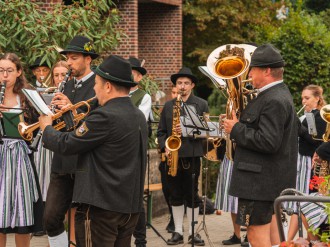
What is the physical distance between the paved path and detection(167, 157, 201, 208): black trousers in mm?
426

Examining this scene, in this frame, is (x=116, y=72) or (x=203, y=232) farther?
(x=203, y=232)

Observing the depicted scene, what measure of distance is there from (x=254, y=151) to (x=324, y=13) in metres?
23.9

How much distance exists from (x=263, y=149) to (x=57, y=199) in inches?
85.6

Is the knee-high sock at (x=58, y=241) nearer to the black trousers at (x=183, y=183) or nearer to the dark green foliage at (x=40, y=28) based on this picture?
the black trousers at (x=183, y=183)

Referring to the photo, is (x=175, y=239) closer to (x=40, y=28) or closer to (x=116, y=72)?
(x=40, y=28)

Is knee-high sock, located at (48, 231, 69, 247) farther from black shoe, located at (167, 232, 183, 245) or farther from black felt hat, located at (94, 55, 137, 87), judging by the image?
black shoe, located at (167, 232, 183, 245)

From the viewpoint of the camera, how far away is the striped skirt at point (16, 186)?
8.47 metres

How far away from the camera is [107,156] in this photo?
6648mm

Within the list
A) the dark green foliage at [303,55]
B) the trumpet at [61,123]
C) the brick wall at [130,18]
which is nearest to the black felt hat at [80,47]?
the trumpet at [61,123]

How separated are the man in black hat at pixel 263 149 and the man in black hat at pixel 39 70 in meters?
4.27

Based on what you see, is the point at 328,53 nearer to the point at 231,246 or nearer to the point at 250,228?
the point at 231,246

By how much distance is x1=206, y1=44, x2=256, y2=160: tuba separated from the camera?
306 inches

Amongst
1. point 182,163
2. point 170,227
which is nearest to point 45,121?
point 182,163

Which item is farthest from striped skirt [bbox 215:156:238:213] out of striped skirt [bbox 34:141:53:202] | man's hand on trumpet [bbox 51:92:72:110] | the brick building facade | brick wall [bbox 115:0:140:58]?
the brick building facade
